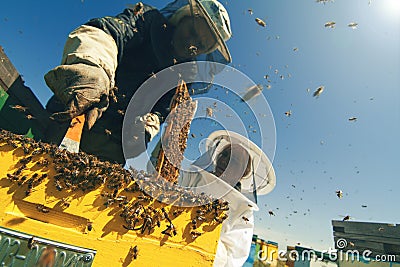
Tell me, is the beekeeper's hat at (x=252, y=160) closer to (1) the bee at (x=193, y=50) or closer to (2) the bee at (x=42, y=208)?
(1) the bee at (x=193, y=50)

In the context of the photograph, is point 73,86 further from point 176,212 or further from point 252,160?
point 252,160

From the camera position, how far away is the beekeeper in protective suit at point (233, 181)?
7.20 ft

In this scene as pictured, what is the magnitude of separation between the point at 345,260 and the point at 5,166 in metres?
4.13

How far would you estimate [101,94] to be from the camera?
62.9 inches

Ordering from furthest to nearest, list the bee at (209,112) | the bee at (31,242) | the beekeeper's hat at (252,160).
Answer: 1. the beekeeper's hat at (252,160)
2. the bee at (209,112)
3. the bee at (31,242)

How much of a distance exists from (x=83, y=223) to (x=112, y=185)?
25 centimetres

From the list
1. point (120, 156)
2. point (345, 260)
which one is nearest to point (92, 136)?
point (120, 156)

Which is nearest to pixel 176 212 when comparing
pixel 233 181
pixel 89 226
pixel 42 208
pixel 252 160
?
pixel 89 226

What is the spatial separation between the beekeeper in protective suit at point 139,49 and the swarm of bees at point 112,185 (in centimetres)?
48

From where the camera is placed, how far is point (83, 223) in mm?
1342

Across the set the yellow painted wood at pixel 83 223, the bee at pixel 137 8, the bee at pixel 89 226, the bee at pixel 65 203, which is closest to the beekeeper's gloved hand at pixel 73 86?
the yellow painted wood at pixel 83 223

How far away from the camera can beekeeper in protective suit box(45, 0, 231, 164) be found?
1.88 m

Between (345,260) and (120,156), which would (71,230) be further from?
(345,260)

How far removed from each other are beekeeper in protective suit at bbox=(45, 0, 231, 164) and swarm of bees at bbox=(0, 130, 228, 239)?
1.59ft
